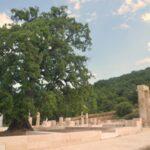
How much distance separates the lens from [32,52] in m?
23.8

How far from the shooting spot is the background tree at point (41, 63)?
75.9 ft

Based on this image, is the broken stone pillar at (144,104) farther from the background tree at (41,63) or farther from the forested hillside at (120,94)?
the forested hillside at (120,94)

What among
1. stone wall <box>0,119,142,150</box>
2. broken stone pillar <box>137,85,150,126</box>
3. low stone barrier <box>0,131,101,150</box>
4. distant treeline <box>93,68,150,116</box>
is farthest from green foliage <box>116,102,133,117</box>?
low stone barrier <box>0,131,101,150</box>

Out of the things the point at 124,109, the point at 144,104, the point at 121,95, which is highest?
the point at 121,95

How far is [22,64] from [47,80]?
3.08m

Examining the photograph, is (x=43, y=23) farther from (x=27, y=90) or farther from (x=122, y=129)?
(x=122, y=129)

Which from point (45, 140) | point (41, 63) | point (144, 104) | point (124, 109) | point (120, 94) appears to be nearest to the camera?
point (45, 140)

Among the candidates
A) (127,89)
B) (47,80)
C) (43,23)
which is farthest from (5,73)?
(127,89)

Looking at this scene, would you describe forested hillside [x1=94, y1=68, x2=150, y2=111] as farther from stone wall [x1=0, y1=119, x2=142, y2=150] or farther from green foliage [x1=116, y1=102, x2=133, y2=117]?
stone wall [x1=0, y1=119, x2=142, y2=150]

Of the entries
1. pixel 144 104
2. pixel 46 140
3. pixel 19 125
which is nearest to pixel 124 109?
pixel 144 104

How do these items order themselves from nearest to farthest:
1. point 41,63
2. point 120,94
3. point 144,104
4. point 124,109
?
point 41,63 → point 144,104 → point 124,109 → point 120,94

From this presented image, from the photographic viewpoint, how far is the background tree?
2314cm

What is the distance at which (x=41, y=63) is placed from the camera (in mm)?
25672

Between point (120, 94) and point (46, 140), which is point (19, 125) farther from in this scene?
point (120, 94)
